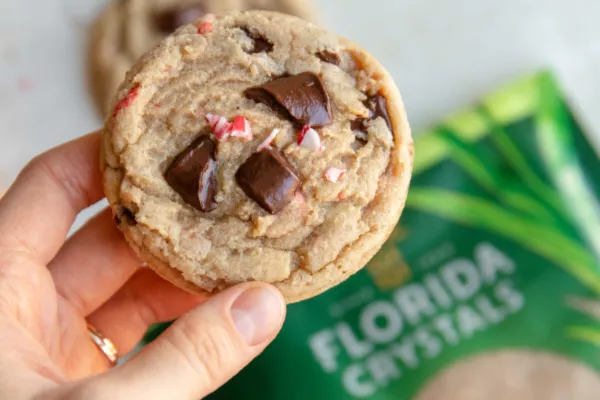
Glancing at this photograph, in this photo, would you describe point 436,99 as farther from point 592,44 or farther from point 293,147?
point 293,147

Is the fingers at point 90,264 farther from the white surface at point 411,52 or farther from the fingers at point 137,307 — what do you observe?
the white surface at point 411,52

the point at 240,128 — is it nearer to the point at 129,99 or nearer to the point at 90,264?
the point at 129,99

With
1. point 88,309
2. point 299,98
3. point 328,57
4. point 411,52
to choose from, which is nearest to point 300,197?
point 299,98

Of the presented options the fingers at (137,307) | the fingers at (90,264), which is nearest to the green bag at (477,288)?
the fingers at (137,307)

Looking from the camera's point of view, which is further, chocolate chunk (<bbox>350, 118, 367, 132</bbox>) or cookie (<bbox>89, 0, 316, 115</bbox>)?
cookie (<bbox>89, 0, 316, 115</bbox>)

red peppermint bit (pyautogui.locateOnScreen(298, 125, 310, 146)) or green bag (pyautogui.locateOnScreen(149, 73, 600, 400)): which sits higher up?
red peppermint bit (pyautogui.locateOnScreen(298, 125, 310, 146))

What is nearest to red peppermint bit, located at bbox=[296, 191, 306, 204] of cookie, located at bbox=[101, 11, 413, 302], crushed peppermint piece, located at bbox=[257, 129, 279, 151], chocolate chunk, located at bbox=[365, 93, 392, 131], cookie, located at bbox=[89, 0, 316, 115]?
cookie, located at bbox=[101, 11, 413, 302]

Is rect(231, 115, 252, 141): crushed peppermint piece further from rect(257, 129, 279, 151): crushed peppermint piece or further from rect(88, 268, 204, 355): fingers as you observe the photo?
rect(88, 268, 204, 355): fingers
